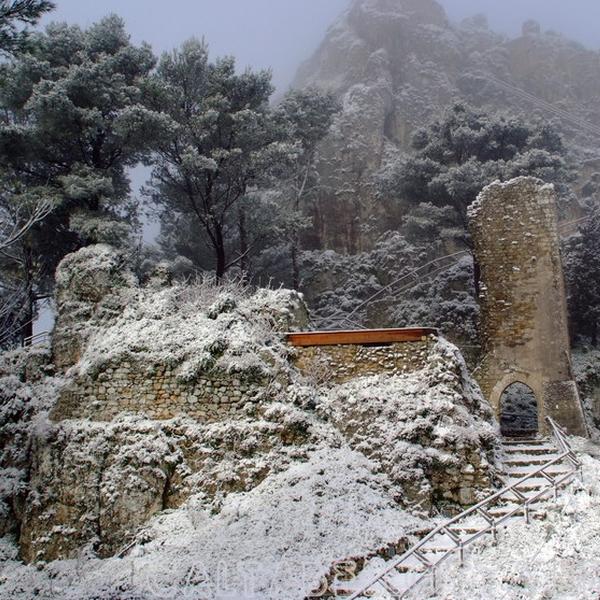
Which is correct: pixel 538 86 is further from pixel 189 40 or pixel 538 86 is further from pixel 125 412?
pixel 125 412

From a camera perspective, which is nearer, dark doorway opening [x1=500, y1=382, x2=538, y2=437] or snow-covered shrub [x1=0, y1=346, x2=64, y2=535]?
snow-covered shrub [x1=0, y1=346, x2=64, y2=535]

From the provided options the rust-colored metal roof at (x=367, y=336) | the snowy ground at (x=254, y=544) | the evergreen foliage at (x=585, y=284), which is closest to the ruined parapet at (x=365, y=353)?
the rust-colored metal roof at (x=367, y=336)

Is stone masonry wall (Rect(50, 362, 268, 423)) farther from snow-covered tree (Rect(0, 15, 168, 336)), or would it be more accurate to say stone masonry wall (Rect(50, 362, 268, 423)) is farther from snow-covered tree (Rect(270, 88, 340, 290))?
snow-covered tree (Rect(270, 88, 340, 290))

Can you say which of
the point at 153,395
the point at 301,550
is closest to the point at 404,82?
the point at 153,395

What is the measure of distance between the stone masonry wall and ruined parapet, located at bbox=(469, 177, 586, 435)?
7.41 metres

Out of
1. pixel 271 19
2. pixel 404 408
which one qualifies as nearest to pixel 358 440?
pixel 404 408

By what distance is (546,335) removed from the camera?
1311 centimetres

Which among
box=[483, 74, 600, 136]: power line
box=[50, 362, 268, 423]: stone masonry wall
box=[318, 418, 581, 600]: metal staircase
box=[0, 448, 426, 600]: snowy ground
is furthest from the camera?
box=[483, 74, 600, 136]: power line

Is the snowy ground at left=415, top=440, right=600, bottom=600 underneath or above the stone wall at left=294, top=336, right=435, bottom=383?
underneath

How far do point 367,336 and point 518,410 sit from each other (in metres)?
9.43

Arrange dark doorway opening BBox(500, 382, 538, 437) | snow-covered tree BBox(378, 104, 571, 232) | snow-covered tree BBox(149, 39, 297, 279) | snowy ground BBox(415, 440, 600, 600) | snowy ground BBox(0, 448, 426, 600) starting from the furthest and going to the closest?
snow-covered tree BBox(378, 104, 571, 232) < dark doorway opening BBox(500, 382, 538, 437) < snow-covered tree BBox(149, 39, 297, 279) < snowy ground BBox(0, 448, 426, 600) < snowy ground BBox(415, 440, 600, 600)

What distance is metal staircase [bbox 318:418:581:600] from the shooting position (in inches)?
227

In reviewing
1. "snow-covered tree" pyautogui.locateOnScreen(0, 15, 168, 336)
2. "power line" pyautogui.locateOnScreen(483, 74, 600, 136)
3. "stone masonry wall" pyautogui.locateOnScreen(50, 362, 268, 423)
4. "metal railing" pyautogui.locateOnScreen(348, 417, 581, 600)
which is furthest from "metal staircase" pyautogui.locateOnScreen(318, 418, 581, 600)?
"power line" pyautogui.locateOnScreen(483, 74, 600, 136)

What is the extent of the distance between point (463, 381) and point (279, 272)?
36.5ft
